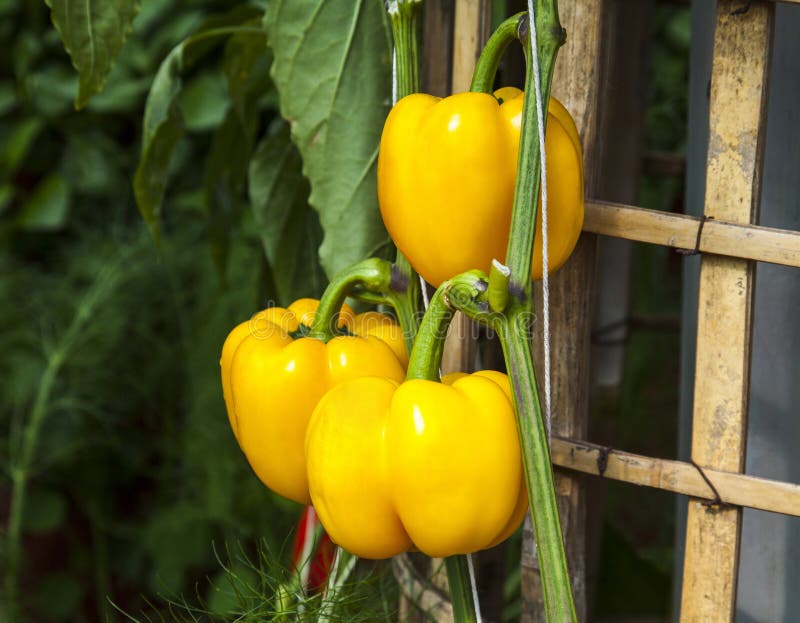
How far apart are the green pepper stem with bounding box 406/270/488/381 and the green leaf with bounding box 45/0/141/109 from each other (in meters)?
0.29

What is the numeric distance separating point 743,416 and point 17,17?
1225mm

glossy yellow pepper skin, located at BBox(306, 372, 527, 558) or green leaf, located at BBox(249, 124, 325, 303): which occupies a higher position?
green leaf, located at BBox(249, 124, 325, 303)

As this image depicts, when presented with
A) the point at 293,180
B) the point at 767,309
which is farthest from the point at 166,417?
the point at 767,309

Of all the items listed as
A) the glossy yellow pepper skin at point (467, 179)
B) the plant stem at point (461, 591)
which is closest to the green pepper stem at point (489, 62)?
the glossy yellow pepper skin at point (467, 179)

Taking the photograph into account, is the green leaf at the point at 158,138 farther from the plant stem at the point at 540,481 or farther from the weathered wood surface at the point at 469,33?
the plant stem at the point at 540,481

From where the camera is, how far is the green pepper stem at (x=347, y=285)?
0.51 meters

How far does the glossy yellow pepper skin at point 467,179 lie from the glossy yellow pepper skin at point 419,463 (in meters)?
0.07

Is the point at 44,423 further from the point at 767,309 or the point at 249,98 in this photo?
the point at 767,309

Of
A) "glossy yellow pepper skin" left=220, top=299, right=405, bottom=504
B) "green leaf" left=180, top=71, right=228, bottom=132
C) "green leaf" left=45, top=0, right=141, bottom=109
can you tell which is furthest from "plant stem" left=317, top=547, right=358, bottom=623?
"green leaf" left=180, top=71, right=228, bottom=132

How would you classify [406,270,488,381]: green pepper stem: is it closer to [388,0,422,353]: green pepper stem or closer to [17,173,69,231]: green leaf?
[388,0,422,353]: green pepper stem

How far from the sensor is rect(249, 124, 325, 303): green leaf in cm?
79

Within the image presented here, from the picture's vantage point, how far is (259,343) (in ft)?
1.71

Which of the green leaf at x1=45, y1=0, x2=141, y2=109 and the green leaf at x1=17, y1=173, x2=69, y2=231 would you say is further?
the green leaf at x1=17, y1=173, x2=69, y2=231

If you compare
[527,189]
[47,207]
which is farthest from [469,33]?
[47,207]
